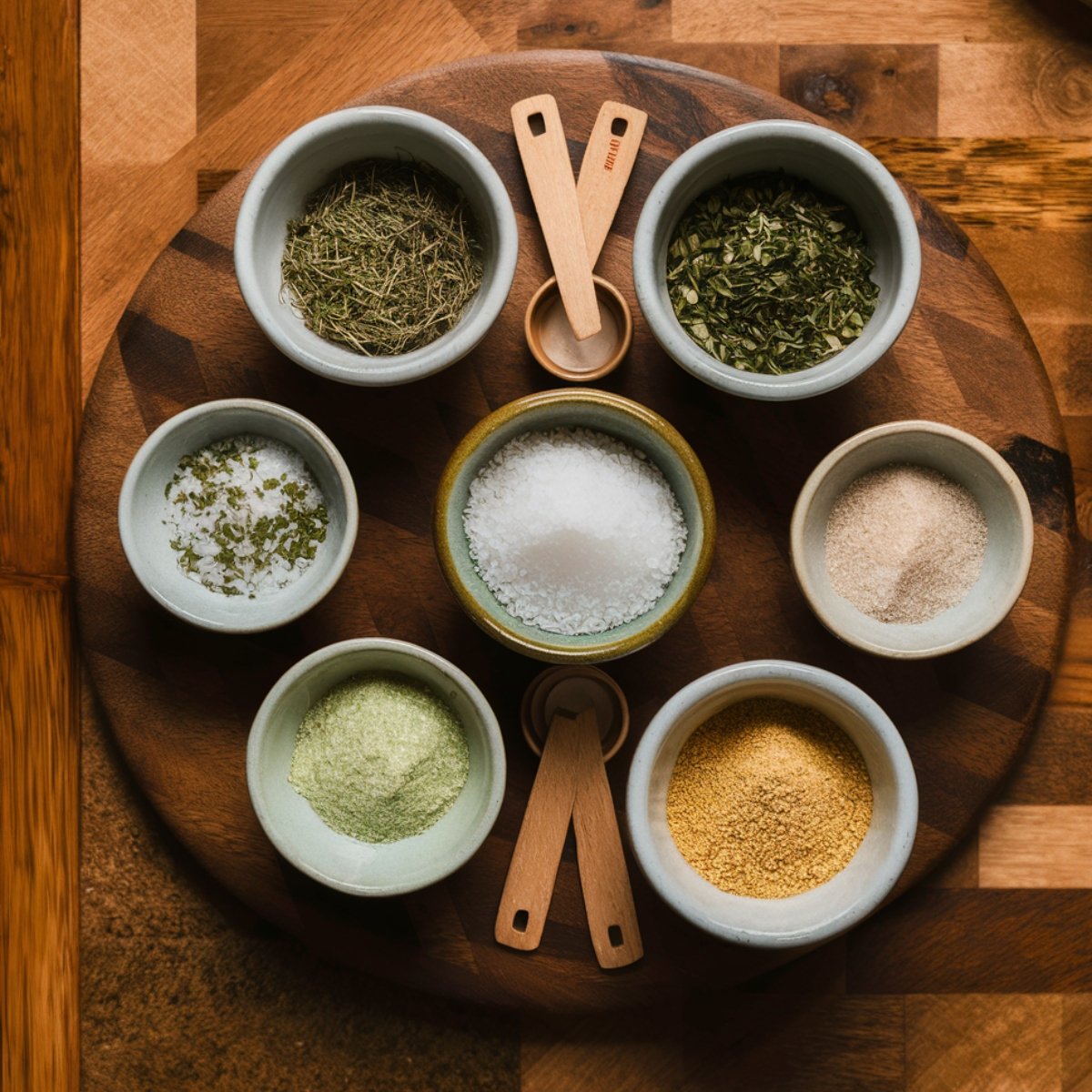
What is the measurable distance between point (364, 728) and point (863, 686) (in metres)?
0.64

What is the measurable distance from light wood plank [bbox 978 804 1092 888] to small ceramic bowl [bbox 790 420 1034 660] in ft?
1.21

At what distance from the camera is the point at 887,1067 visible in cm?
148

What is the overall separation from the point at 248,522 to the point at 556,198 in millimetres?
568

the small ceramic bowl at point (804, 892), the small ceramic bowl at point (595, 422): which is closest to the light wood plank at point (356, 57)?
the small ceramic bowl at point (595, 422)

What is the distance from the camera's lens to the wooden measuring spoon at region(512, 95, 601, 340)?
1312 mm

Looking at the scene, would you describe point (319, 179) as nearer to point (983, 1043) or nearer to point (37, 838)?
point (37, 838)

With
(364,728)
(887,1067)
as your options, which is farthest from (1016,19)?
(887,1067)

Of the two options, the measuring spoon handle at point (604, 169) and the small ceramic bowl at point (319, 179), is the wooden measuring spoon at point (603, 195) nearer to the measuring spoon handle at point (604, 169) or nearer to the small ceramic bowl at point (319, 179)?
the measuring spoon handle at point (604, 169)

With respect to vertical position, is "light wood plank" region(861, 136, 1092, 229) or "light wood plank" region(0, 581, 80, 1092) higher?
"light wood plank" region(861, 136, 1092, 229)

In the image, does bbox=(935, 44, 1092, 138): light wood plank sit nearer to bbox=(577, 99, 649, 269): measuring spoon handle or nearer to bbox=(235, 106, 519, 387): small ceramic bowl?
bbox=(577, 99, 649, 269): measuring spoon handle

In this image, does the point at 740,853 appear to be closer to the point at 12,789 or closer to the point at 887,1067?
the point at 887,1067

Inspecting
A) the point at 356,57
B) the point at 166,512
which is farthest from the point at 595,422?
the point at 356,57

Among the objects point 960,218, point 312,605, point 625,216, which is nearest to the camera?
point 312,605

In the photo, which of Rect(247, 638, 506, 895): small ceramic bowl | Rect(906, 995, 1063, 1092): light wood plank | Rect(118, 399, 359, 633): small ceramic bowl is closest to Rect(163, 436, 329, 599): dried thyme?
Rect(118, 399, 359, 633): small ceramic bowl
